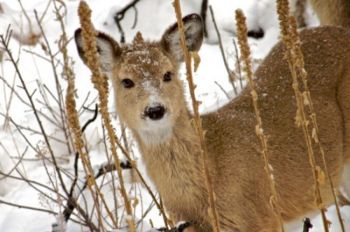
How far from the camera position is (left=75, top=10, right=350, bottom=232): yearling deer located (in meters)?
4.15

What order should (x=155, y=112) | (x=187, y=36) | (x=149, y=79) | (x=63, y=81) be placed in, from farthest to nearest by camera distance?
(x=63, y=81) < (x=187, y=36) < (x=149, y=79) < (x=155, y=112)

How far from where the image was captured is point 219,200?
414 cm

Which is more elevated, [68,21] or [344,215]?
[68,21]

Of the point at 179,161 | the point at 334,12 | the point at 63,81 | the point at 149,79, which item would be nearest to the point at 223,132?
the point at 179,161

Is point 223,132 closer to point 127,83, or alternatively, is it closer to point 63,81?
point 127,83

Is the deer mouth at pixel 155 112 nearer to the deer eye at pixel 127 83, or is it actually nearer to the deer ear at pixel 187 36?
the deer eye at pixel 127 83

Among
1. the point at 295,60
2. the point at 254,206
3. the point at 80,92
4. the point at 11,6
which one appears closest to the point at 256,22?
the point at 80,92

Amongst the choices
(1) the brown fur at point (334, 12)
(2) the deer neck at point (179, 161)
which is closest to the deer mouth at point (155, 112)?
(2) the deer neck at point (179, 161)

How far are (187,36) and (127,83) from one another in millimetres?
494

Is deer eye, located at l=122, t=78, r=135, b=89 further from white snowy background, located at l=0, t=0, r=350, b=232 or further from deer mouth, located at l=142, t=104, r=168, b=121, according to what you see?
white snowy background, located at l=0, t=0, r=350, b=232

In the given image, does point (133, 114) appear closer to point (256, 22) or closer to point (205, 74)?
point (205, 74)

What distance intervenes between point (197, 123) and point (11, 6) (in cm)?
770

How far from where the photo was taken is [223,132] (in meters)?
4.39

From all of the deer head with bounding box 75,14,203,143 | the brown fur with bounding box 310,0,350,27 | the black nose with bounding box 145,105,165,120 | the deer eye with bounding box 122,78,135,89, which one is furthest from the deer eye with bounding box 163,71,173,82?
the brown fur with bounding box 310,0,350,27
